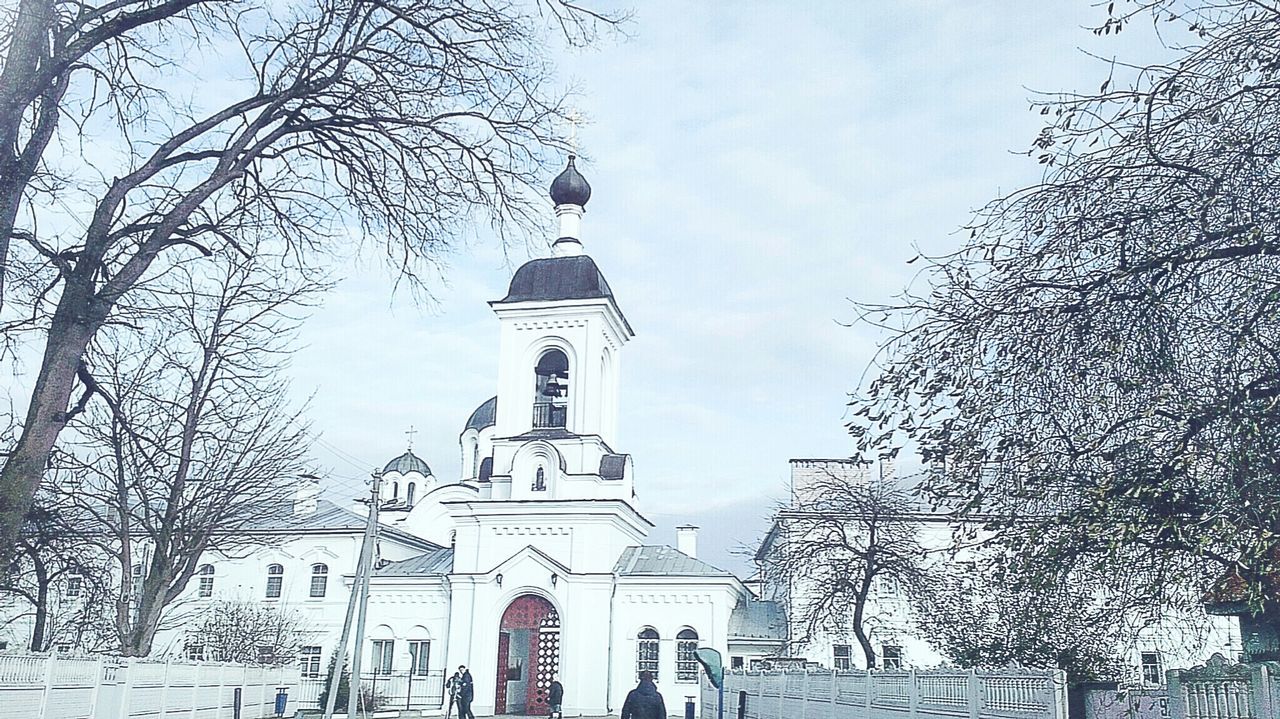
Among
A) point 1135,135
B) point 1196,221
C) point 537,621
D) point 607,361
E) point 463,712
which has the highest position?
point 607,361

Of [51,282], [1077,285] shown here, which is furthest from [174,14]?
[1077,285]

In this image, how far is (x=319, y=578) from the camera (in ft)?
151

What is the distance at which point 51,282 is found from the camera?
9922 millimetres

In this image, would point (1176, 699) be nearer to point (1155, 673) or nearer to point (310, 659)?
point (1155, 673)

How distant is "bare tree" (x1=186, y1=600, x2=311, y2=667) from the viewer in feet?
125

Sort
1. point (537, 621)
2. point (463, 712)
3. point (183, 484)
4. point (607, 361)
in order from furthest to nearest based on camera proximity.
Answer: point (607, 361)
point (537, 621)
point (463, 712)
point (183, 484)

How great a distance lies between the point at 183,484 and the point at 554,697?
42.0ft

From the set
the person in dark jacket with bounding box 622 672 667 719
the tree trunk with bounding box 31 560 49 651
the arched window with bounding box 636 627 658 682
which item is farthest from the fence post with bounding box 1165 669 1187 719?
the arched window with bounding box 636 627 658 682

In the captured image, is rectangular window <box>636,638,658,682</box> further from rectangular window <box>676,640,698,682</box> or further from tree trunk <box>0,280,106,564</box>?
tree trunk <box>0,280,106,564</box>

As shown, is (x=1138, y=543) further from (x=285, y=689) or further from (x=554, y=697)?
(x=285, y=689)

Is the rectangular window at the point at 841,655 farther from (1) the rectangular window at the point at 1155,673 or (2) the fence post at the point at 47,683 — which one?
(2) the fence post at the point at 47,683

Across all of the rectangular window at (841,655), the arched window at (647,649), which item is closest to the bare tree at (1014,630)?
the arched window at (647,649)

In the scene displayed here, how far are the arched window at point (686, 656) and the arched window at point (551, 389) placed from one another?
25.7 feet

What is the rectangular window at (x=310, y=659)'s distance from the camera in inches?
1668
